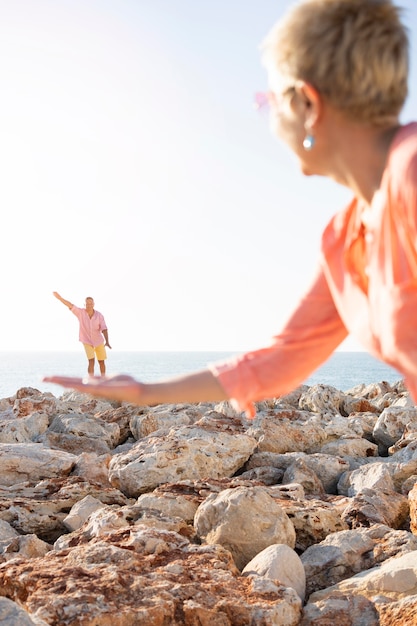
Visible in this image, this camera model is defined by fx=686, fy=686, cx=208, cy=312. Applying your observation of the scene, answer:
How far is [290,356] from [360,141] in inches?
21.6

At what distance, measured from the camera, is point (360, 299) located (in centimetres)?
139

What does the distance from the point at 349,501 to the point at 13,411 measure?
5.27m

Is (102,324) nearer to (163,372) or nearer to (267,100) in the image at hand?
(267,100)

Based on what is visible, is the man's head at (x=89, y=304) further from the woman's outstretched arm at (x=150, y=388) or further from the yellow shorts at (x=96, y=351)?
the woman's outstretched arm at (x=150, y=388)

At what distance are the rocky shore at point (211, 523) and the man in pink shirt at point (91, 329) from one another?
5.08 meters

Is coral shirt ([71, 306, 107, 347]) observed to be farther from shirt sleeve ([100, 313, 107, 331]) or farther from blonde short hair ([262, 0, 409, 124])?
blonde short hair ([262, 0, 409, 124])

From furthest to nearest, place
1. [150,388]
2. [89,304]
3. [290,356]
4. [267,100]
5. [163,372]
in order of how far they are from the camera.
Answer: [163,372]
[89,304]
[290,356]
[150,388]
[267,100]

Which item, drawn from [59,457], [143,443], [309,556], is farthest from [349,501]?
[59,457]

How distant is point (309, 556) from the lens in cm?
350

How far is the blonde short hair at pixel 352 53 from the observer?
3.92ft

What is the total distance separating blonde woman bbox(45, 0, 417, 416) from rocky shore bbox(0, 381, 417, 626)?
5.03 feet

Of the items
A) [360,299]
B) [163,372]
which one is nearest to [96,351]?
[360,299]

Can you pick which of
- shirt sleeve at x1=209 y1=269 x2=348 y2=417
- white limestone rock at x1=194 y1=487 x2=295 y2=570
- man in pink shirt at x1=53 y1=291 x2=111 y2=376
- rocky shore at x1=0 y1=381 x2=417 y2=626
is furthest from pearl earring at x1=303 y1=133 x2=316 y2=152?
man in pink shirt at x1=53 y1=291 x2=111 y2=376

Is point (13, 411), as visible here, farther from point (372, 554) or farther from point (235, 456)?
point (372, 554)
